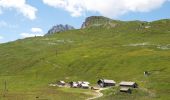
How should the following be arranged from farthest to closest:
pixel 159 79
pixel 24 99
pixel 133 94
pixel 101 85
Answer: pixel 101 85, pixel 159 79, pixel 133 94, pixel 24 99

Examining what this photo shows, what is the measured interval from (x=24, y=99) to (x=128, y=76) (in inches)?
3131

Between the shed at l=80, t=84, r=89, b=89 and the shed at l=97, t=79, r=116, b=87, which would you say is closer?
the shed at l=80, t=84, r=89, b=89

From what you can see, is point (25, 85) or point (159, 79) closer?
point (159, 79)

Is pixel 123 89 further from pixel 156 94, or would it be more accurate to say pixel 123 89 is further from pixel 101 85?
pixel 101 85

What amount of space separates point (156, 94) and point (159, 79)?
32338 mm

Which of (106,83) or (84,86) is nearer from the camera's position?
(84,86)

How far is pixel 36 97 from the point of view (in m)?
135

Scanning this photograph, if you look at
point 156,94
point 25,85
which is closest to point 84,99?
point 156,94

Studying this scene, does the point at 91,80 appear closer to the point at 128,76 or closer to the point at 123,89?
the point at 128,76

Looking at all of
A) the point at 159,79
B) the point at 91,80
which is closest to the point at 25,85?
the point at 91,80

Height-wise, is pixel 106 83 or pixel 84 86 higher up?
pixel 106 83

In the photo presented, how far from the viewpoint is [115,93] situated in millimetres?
143250

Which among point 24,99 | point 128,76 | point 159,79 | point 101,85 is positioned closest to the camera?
point 24,99

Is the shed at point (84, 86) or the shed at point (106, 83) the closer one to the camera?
the shed at point (84, 86)
